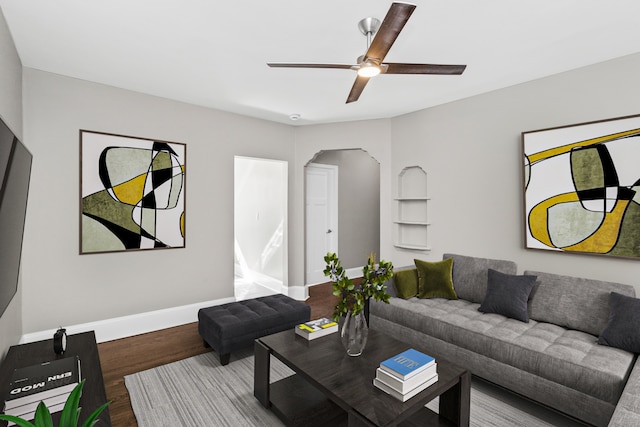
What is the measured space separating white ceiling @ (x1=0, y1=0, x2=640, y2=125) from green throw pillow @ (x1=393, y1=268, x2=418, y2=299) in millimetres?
1956

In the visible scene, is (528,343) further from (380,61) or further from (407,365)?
(380,61)

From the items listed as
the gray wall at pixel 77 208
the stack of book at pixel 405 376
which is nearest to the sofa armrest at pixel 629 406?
the stack of book at pixel 405 376

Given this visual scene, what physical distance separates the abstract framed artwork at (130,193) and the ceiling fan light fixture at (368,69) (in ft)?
8.31

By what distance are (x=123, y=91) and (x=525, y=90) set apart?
13.8ft

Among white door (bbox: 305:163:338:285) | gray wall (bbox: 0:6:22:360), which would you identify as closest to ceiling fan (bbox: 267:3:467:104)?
gray wall (bbox: 0:6:22:360)

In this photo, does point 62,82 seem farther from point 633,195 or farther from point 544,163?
point 633,195

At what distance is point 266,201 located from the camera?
18.4ft

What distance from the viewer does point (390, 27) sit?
5.86 feet

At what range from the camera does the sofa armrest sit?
57.0 inches

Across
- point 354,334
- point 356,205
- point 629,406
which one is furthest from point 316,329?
point 356,205

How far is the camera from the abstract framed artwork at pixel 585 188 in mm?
2672

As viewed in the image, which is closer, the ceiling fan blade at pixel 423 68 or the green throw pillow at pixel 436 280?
the ceiling fan blade at pixel 423 68

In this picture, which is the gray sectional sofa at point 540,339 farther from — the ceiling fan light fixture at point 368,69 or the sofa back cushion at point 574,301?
the ceiling fan light fixture at point 368,69

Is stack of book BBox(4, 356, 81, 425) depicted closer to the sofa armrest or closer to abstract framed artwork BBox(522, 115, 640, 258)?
the sofa armrest
